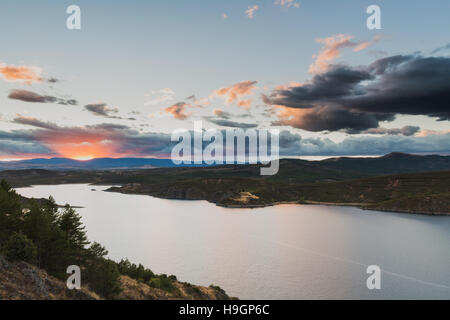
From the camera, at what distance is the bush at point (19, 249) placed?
37.8 metres

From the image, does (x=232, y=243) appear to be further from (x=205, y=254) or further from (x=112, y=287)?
(x=112, y=287)

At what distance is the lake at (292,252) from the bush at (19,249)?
45504mm

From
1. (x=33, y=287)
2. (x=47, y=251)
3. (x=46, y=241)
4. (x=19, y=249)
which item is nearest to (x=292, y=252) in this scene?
(x=47, y=251)

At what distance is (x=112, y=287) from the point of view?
44.3 meters

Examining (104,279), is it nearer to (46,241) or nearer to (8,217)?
(46,241)

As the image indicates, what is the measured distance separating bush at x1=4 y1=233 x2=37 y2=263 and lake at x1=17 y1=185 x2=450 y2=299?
45.5 meters

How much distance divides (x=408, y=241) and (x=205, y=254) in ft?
302

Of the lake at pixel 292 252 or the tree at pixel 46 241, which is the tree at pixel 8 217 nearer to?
the tree at pixel 46 241

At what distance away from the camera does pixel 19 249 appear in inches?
1499

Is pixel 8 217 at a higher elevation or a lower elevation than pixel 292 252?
higher

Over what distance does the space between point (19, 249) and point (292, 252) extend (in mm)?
94441

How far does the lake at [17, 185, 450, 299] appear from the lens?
2884 inches

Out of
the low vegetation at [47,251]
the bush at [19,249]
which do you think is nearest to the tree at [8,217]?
the low vegetation at [47,251]
